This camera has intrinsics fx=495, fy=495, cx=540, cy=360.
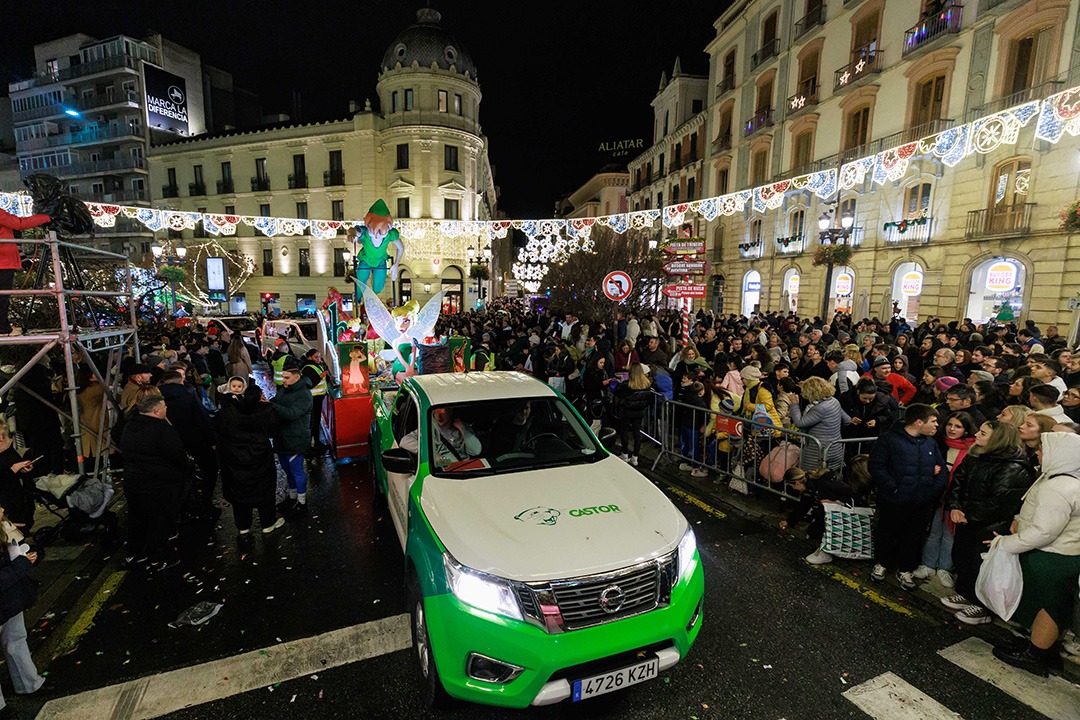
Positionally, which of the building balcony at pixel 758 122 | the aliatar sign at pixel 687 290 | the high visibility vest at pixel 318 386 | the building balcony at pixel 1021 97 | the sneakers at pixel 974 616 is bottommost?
the sneakers at pixel 974 616

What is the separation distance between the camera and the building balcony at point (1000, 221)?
16.0 metres

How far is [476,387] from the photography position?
4.70 metres

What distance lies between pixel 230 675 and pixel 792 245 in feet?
92.4

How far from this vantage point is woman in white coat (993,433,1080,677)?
10.4 feet

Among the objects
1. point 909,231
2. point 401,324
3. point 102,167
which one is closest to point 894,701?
point 401,324

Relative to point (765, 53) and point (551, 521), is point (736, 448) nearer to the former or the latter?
point (551, 521)

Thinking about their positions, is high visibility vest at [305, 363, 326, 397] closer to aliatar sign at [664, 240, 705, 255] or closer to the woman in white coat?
the woman in white coat

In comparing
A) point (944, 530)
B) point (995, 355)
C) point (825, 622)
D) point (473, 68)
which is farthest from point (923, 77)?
point (473, 68)

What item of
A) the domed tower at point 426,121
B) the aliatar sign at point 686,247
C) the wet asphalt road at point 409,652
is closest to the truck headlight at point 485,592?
the wet asphalt road at point 409,652

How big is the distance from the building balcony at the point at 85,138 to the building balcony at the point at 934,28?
53329mm

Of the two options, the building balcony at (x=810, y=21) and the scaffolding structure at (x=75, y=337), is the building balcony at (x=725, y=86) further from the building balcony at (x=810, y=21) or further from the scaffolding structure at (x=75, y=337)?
the scaffolding structure at (x=75, y=337)

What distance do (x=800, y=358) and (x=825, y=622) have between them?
636 cm

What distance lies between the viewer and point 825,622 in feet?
12.9

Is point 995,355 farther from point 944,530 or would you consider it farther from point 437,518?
point 437,518
